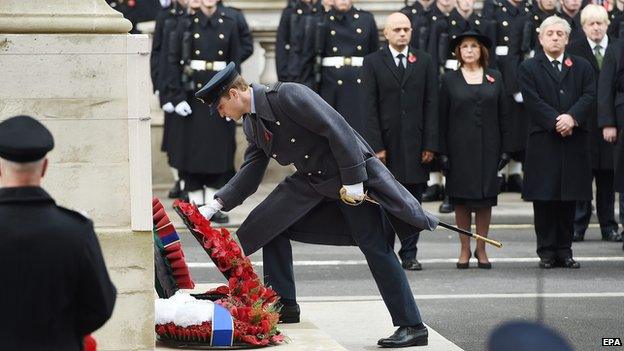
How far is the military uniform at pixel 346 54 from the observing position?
16.7 meters

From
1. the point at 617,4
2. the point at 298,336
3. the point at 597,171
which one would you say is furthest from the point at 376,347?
the point at 617,4

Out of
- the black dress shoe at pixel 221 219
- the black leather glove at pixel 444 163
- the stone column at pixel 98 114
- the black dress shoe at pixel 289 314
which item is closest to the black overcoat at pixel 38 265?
the stone column at pixel 98 114

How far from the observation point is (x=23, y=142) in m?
5.12

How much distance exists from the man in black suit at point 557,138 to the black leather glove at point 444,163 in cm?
60

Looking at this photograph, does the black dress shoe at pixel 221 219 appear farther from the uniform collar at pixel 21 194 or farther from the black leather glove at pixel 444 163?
the uniform collar at pixel 21 194

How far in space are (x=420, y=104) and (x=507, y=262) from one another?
54.9 inches

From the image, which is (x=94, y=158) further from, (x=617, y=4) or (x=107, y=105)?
(x=617, y=4)

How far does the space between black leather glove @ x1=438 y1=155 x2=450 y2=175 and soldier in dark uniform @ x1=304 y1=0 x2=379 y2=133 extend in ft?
12.5

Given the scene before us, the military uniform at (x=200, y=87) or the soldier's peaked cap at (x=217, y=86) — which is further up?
the soldier's peaked cap at (x=217, y=86)

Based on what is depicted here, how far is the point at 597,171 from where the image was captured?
1495cm

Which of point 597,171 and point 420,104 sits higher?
point 420,104

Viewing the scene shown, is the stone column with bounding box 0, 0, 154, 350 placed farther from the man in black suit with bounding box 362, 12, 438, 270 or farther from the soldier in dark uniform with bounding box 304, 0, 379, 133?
the soldier in dark uniform with bounding box 304, 0, 379, 133

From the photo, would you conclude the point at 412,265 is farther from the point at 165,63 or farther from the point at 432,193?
the point at 165,63

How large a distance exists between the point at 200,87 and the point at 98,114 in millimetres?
8671
